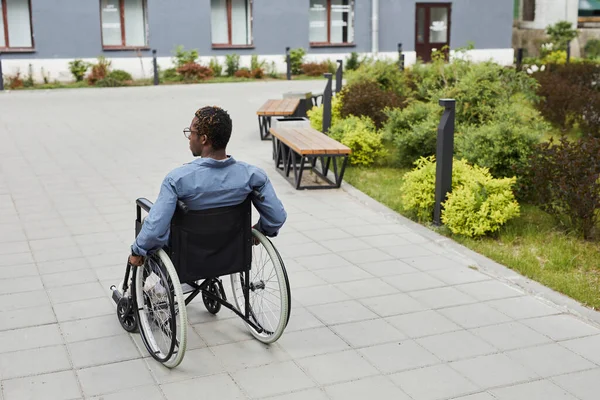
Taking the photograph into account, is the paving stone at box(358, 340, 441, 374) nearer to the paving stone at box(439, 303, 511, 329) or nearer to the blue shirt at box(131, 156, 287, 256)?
the paving stone at box(439, 303, 511, 329)

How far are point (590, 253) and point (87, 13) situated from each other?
20.9 m

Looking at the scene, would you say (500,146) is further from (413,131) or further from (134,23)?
(134,23)

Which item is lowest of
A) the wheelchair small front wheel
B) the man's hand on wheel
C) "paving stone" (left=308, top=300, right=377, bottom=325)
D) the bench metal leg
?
"paving stone" (left=308, top=300, right=377, bottom=325)

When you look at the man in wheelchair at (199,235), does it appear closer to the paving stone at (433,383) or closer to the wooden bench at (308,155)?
the paving stone at (433,383)

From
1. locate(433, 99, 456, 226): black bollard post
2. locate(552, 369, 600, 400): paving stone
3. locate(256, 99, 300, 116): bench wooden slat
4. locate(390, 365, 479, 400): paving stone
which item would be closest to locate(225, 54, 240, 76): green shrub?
locate(256, 99, 300, 116): bench wooden slat

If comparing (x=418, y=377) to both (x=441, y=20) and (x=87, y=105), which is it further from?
(x=441, y=20)

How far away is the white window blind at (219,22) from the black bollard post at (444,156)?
20.4 meters

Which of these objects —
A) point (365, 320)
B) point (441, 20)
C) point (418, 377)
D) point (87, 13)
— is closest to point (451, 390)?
point (418, 377)

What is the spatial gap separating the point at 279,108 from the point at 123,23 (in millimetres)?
14531

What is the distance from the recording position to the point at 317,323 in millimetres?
5125

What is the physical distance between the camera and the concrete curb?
5.37 meters

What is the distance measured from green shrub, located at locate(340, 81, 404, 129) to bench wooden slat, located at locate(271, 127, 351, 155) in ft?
5.33

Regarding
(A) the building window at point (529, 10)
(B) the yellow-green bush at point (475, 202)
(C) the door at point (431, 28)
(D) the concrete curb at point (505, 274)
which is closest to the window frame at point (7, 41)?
(C) the door at point (431, 28)

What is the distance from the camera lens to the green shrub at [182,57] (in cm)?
2467
